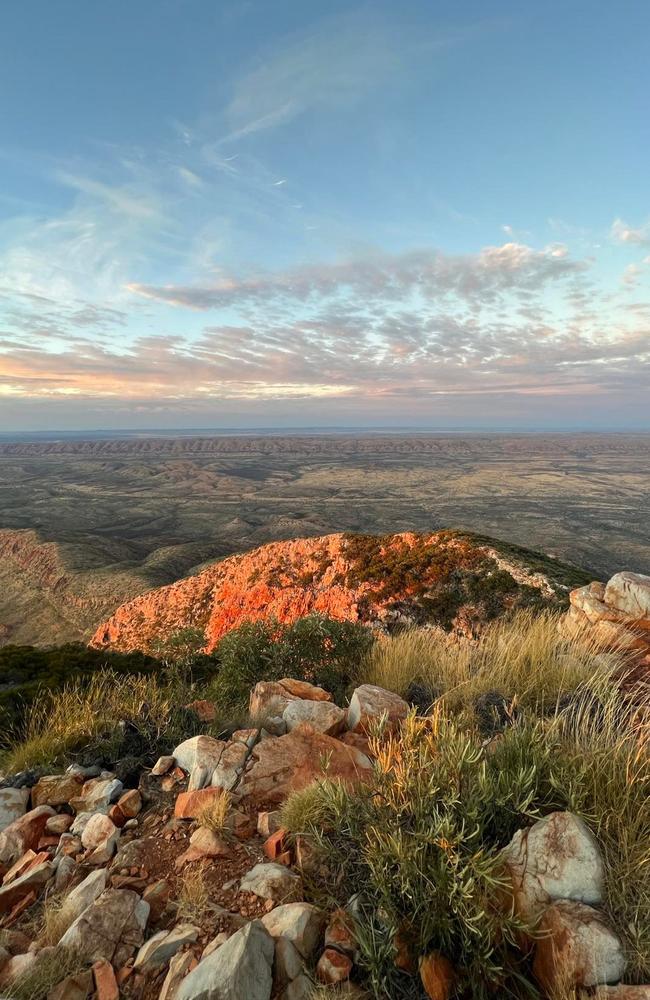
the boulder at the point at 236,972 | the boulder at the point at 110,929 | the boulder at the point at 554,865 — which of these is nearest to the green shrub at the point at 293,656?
the boulder at the point at 110,929

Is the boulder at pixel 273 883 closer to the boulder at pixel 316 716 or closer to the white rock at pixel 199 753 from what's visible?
the white rock at pixel 199 753

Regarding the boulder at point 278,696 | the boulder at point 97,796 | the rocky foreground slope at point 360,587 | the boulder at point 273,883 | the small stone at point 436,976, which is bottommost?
the rocky foreground slope at point 360,587

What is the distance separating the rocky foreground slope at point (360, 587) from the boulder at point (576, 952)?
1356 centimetres

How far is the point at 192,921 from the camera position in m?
3.29

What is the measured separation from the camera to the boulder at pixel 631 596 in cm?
926

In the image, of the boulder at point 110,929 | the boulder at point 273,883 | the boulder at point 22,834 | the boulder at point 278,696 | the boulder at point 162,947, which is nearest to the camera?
the boulder at point 162,947

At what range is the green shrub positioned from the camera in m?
8.93

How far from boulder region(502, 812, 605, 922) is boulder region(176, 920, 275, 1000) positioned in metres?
1.52

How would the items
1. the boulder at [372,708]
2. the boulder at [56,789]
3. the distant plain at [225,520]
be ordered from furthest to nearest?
the distant plain at [225,520], the boulder at [372,708], the boulder at [56,789]

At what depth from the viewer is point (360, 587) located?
74.3 feet

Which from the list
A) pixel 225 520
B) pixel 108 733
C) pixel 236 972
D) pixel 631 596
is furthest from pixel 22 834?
pixel 225 520

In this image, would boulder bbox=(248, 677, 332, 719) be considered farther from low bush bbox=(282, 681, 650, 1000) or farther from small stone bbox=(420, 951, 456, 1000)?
small stone bbox=(420, 951, 456, 1000)

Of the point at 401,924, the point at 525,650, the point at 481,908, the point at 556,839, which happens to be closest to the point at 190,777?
the point at 401,924

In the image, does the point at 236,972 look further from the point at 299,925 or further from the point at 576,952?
the point at 576,952
